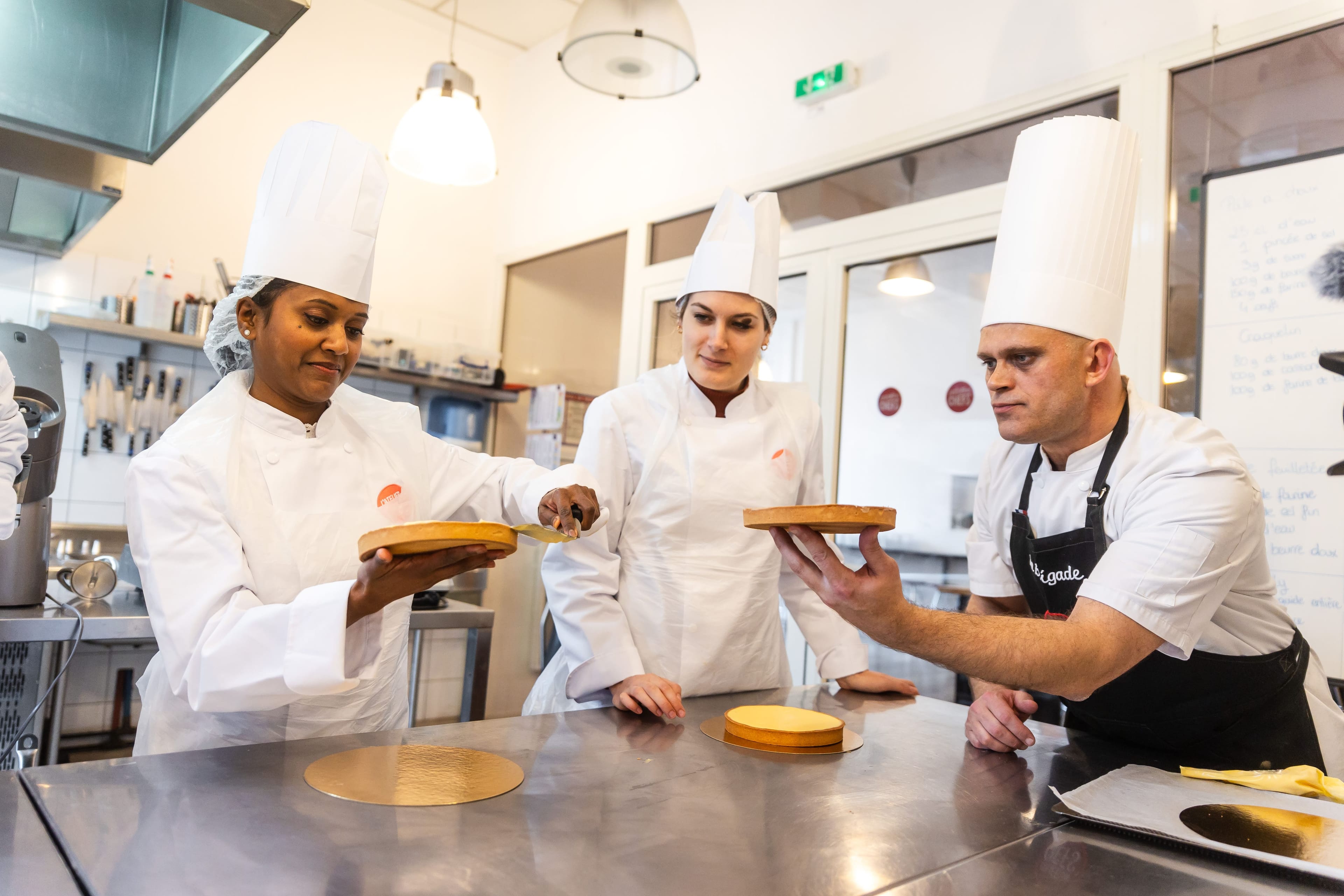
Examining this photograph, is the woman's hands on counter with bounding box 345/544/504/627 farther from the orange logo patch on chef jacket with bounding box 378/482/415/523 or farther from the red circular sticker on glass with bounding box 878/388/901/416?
the red circular sticker on glass with bounding box 878/388/901/416

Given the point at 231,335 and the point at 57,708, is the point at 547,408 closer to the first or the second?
the point at 57,708

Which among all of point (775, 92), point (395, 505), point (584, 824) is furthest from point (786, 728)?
point (775, 92)

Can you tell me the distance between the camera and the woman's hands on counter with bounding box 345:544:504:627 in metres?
1.04

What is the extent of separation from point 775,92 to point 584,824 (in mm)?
3292

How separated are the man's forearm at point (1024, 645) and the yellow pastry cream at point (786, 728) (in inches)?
7.3

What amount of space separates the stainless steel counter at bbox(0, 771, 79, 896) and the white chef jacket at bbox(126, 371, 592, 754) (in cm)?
23

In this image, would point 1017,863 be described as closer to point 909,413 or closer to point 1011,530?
point 1011,530

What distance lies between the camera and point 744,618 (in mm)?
1751

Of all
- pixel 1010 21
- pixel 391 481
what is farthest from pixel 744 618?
pixel 1010 21

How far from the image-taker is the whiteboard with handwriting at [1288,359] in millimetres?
2139

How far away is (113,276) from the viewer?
3.82m

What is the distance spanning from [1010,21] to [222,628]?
Result: 2.84 m

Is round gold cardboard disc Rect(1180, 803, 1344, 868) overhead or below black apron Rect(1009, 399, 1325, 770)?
below

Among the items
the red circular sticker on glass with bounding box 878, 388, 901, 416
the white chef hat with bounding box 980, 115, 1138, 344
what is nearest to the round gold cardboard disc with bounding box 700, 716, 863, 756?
the white chef hat with bounding box 980, 115, 1138, 344
